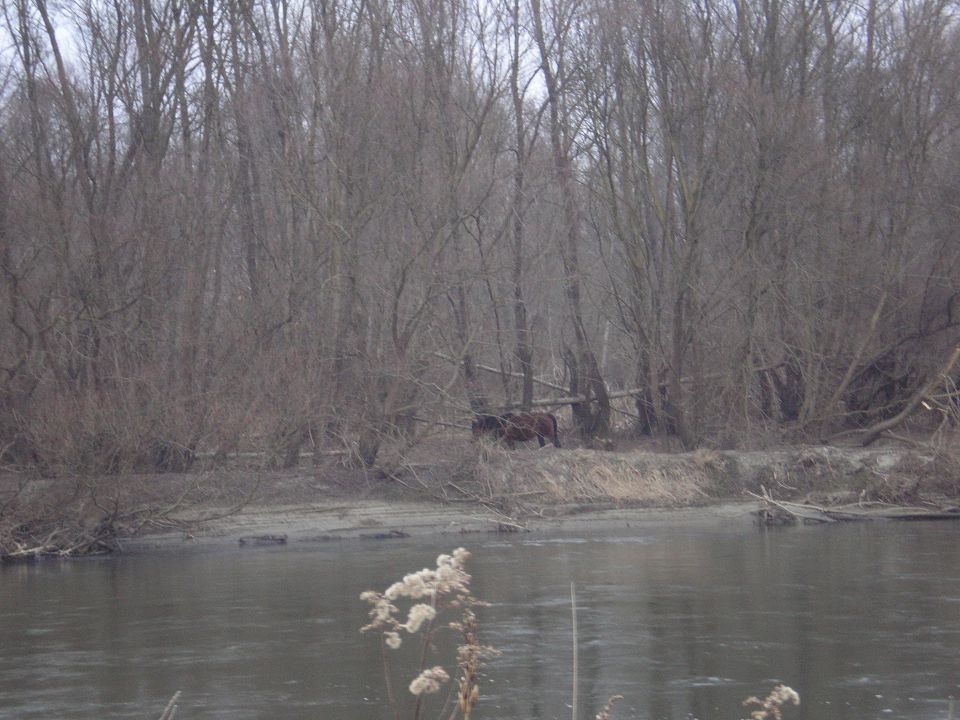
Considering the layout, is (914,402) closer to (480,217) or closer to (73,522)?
(480,217)

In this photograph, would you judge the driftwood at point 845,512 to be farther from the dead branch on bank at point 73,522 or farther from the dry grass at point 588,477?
the dead branch on bank at point 73,522

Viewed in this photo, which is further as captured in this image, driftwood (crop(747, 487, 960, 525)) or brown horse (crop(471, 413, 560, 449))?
brown horse (crop(471, 413, 560, 449))

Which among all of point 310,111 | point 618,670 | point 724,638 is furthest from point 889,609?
point 310,111

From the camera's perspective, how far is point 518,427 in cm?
2658

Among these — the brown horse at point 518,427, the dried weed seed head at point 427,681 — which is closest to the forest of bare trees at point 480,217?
the brown horse at point 518,427

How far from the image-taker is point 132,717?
10.7 meters

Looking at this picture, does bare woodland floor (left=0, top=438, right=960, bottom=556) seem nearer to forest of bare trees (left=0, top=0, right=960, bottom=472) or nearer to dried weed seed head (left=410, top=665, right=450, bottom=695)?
forest of bare trees (left=0, top=0, right=960, bottom=472)

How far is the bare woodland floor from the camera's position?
22.1 metres

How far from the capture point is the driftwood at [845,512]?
23281 mm

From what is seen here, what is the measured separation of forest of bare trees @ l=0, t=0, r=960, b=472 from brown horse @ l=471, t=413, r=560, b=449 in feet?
1.80

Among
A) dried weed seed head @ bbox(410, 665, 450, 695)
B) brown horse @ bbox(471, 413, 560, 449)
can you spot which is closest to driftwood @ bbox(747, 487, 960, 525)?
brown horse @ bbox(471, 413, 560, 449)

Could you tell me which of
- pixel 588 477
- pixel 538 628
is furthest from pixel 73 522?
pixel 538 628

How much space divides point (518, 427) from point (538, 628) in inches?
491

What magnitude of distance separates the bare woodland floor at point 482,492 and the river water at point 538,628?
111 centimetres
